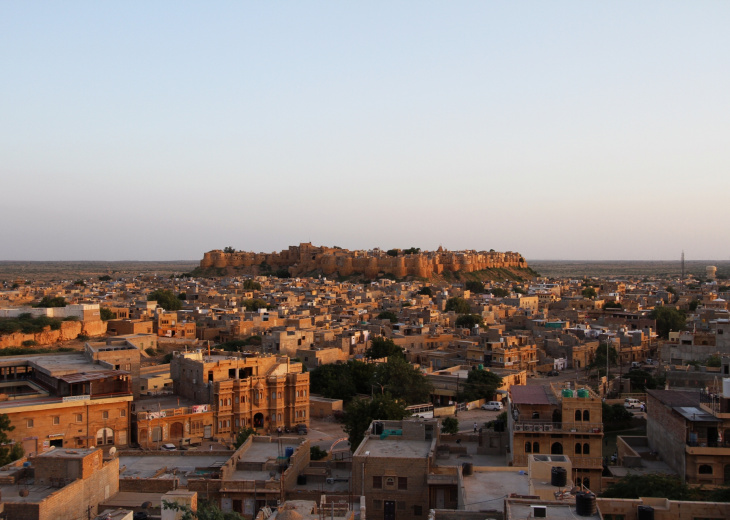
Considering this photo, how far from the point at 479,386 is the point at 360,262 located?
7273 centimetres

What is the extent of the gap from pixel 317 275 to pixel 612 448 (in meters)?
82.2

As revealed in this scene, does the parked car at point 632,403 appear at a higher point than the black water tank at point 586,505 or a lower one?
lower

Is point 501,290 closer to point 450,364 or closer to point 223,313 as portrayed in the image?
point 223,313

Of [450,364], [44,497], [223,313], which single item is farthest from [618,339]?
[44,497]

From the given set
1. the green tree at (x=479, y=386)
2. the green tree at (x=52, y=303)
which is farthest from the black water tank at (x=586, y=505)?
the green tree at (x=52, y=303)

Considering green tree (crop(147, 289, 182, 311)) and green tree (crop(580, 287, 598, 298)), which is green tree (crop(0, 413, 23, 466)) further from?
green tree (crop(580, 287, 598, 298))

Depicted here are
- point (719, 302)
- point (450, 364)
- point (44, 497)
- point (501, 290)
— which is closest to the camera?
point (44, 497)

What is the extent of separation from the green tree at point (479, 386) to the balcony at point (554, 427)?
1275cm

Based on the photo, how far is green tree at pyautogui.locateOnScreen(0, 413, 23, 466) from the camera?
18.8 m

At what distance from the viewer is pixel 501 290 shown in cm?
7975

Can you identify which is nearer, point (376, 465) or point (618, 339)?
point (376, 465)

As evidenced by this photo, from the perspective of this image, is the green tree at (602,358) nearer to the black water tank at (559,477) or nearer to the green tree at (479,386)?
the green tree at (479,386)

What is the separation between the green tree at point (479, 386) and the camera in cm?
2908

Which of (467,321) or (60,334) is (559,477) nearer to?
(60,334)
